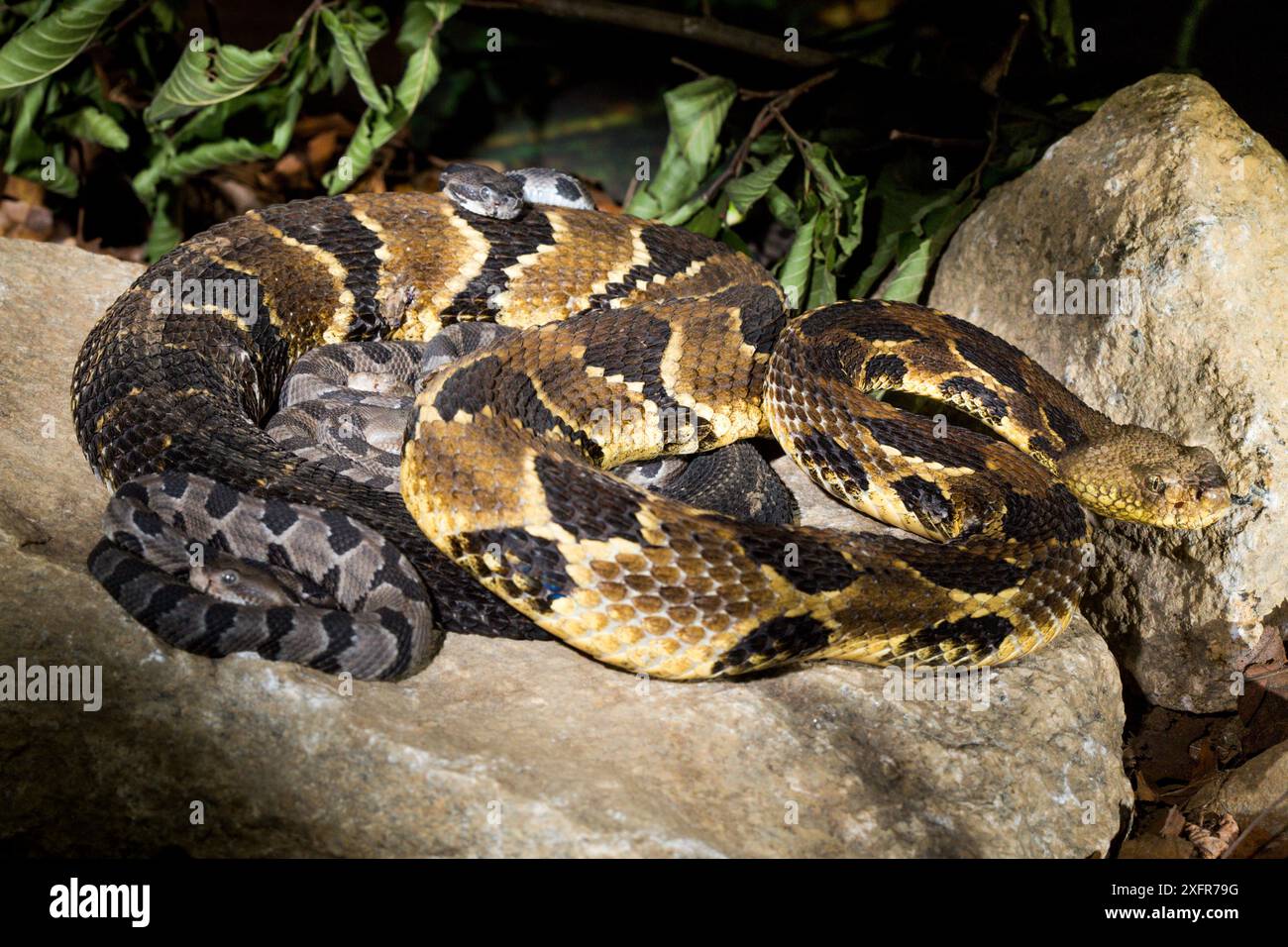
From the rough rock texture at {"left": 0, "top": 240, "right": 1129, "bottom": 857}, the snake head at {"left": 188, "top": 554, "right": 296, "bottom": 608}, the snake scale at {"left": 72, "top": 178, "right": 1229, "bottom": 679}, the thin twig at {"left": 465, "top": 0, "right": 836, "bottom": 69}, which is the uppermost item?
the thin twig at {"left": 465, "top": 0, "right": 836, "bottom": 69}

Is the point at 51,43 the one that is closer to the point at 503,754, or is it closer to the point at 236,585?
the point at 236,585

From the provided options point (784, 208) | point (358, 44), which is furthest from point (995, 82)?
point (358, 44)

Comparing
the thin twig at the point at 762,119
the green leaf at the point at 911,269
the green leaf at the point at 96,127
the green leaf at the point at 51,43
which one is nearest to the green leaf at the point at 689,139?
the thin twig at the point at 762,119

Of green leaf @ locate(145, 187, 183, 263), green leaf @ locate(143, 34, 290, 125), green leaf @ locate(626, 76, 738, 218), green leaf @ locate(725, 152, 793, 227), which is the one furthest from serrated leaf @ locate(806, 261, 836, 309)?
green leaf @ locate(145, 187, 183, 263)

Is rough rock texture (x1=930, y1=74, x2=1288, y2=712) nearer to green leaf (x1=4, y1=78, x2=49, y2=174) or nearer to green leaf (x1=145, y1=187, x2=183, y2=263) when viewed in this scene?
green leaf (x1=145, y1=187, x2=183, y2=263)

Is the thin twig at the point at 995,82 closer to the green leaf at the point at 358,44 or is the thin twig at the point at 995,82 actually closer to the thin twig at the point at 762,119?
the thin twig at the point at 762,119

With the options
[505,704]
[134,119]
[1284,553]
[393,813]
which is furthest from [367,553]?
[134,119]

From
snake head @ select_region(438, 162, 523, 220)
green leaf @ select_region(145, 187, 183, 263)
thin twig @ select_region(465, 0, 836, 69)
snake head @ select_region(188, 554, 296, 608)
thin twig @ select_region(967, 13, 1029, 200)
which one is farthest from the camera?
green leaf @ select_region(145, 187, 183, 263)
